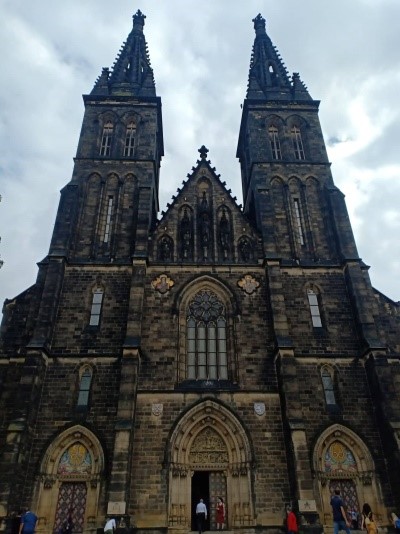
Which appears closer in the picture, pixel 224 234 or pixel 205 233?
pixel 205 233

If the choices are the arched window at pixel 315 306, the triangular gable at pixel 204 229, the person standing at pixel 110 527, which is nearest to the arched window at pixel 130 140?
the triangular gable at pixel 204 229

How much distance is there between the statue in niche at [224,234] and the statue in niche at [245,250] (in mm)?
666

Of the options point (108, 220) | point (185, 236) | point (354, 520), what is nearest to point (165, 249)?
point (185, 236)

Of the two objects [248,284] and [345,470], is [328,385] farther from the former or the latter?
[248,284]

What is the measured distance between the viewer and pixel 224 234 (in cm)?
2456

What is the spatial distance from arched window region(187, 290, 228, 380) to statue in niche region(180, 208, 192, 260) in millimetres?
2238

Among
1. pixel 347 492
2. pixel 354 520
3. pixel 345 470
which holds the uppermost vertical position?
pixel 345 470

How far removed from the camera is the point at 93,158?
2697 cm

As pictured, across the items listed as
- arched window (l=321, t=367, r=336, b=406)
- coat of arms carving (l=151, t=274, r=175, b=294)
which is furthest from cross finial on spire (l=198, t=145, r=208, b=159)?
arched window (l=321, t=367, r=336, b=406)

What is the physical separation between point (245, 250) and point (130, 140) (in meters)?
10.4

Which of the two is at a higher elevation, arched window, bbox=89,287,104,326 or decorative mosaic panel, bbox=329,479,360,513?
arched window, bbox=89,287,104,326

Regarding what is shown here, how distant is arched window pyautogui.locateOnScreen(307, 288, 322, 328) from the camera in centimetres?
2192

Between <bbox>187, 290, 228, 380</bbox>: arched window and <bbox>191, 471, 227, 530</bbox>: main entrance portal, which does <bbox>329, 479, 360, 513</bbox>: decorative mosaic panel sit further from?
<bbox>187, 290, 228, 380</bbox>: arched window

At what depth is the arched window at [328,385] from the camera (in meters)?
19.8
